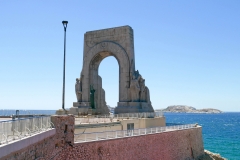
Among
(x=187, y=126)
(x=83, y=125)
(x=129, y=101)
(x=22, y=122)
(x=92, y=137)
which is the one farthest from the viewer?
(x=129, y=101)

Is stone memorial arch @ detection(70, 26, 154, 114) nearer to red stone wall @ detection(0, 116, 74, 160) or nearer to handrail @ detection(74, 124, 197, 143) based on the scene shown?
handrail @ detection(74, 124, 197, 143)

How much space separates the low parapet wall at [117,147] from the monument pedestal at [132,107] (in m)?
5.38

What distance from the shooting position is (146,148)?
902 inches

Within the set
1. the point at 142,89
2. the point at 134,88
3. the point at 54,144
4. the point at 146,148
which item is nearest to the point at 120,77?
the point at 134,88

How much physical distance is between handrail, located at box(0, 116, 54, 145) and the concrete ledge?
266 millimetres

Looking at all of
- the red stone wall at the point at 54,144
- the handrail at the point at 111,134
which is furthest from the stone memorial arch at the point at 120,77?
the red stone wall at the point at 54,144

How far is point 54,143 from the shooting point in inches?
555

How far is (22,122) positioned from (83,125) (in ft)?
28.8

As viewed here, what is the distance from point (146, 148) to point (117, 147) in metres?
3.76

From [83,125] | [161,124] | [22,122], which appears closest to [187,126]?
[161,124]

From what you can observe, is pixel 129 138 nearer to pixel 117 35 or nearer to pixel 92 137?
pixel 92 137

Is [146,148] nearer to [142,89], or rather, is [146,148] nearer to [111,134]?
[111,134]

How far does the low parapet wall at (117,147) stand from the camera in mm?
12914

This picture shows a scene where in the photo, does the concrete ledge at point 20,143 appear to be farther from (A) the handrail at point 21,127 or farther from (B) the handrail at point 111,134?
(B) the handrail at point 111,134
